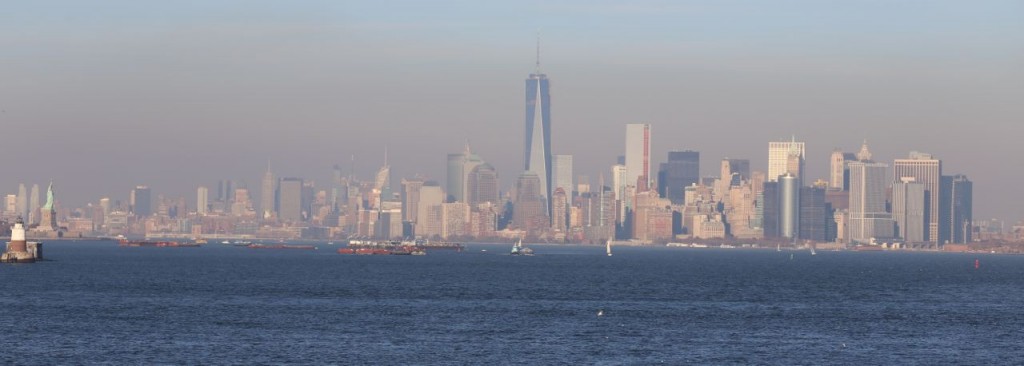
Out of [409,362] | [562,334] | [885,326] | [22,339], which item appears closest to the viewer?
[409,362]

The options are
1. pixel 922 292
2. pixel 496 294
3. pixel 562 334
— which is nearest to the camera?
pixel 562 334

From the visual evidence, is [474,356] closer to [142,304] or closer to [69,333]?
[69,333]

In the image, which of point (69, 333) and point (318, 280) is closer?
point (69, 333)

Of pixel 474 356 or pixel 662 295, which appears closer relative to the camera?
pixel 474 356

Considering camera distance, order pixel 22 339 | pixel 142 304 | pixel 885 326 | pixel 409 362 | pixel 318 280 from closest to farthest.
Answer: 1. pixel 409 362
2. pixel 22 339
3. pixel 885 326
4. pixel 142 304
5. pixel 318 280

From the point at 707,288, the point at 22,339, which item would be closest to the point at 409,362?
the point at 22,339

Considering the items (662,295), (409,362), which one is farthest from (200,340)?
(662,295)

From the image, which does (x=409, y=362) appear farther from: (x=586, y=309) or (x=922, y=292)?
(x=922, y=292)

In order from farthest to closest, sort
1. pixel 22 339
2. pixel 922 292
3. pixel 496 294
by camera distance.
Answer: pixel 922 292, pixel 496 294, pixel 22 339
